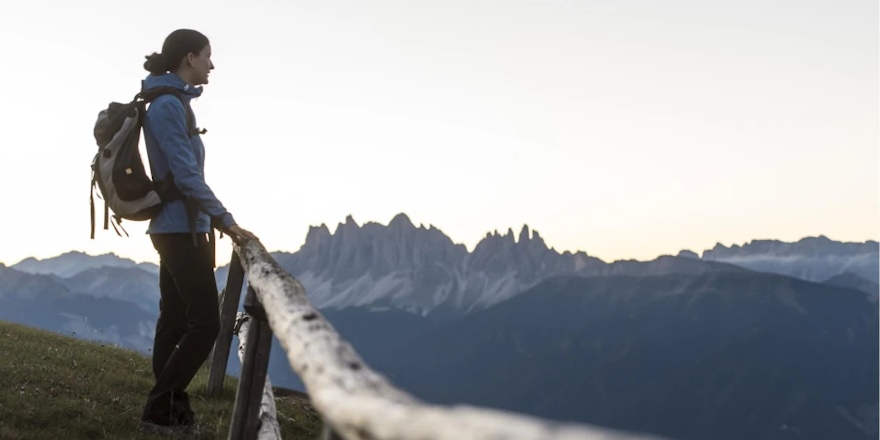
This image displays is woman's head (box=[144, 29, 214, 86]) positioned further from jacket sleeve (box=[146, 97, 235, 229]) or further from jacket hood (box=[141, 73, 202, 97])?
jacket sleeve (box=[146, 97, 235, 229])

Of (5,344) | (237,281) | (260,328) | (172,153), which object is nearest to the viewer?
(260,328)

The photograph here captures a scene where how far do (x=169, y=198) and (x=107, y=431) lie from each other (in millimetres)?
2818

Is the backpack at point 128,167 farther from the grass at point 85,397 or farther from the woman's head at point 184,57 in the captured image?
the grass at point 85,397

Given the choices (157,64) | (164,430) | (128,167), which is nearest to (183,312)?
(164,430)

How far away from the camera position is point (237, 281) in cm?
1023

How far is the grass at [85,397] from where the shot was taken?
Answer: 8.59 m

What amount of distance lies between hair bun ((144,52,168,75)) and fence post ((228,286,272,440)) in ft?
8.10

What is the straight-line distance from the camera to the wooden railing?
5.82 feet

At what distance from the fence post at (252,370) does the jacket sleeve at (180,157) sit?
1.11 m

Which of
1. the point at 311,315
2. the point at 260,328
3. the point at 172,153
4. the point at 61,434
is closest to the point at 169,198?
the point at 172,153

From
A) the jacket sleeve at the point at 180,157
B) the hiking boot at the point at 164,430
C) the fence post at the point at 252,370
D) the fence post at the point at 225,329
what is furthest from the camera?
the fence post at the point at 225,329

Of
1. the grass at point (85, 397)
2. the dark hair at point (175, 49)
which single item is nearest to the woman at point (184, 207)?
the dark hair at point (175, 49)

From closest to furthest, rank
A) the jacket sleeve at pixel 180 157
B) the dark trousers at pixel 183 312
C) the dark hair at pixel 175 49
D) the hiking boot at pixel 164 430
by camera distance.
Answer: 1. the jacket sleeve at pixel 180 157
2. the dark trousers at pixel 183 312
3. the dark hair at pixel 175 49
4. the hiking boot at pixel 164 430

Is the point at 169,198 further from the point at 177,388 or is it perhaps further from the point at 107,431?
the point at 107,431
